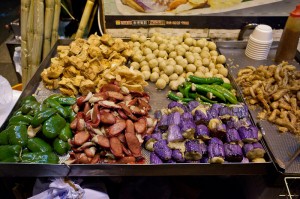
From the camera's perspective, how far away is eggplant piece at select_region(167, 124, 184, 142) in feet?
6.00

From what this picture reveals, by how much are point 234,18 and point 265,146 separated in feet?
5.55

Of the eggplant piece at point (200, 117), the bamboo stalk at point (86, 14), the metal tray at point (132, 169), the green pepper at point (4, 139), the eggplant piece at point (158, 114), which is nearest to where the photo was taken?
the metal tray at point (132, 169)

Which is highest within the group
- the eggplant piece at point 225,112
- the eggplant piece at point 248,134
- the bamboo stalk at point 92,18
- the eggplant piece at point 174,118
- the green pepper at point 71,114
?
the bamboo stalk at point 92,18

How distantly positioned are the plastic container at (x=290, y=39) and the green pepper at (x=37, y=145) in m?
2.40

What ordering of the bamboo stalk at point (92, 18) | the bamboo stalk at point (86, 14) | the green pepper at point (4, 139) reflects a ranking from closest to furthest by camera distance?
1. the green pepper at point (4, 139)
2. the bamboo stalk at point (86, 14)
3. the bamboo stalk at point (92, 18)

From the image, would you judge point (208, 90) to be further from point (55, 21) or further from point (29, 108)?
point (55, 21)

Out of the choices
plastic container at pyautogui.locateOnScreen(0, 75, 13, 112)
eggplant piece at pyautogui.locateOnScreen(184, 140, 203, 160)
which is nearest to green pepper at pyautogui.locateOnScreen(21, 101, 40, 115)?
plastic container at pyautogui.locateOnScreen(0, 75, 13, 112)

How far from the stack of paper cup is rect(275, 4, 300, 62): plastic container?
12cm

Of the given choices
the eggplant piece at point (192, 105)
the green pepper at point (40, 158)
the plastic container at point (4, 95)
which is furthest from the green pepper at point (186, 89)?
the plastic container at point (4, 95)

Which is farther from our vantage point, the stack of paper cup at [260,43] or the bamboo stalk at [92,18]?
the bamboo stalk at [92,18]

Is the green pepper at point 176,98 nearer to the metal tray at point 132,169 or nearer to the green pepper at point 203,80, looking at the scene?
the green pepper at point 203,80

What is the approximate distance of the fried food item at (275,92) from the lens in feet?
6.85

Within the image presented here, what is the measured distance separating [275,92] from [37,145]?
1924mm

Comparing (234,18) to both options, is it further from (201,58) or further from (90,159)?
(90,159)
